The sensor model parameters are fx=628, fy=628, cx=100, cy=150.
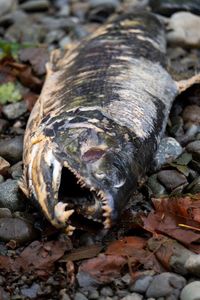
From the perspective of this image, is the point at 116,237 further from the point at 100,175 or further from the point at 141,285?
the point at 100,175

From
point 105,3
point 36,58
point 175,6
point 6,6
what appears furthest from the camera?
point 105,3

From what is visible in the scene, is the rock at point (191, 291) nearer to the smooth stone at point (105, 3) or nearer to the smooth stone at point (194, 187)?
the smooth stone at point (194, 187)

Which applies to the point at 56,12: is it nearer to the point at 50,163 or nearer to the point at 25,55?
the point at 25,55

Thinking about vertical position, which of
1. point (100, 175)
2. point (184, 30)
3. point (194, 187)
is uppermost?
point (100, 175)

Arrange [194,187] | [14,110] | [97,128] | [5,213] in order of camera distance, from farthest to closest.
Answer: [14,110], [194,187], [5,213], [97,128]

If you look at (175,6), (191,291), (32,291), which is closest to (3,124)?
(32,291)

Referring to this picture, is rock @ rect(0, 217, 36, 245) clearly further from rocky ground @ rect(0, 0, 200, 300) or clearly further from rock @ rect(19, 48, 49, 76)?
rock @ rect(19, 48, 49, 76)
